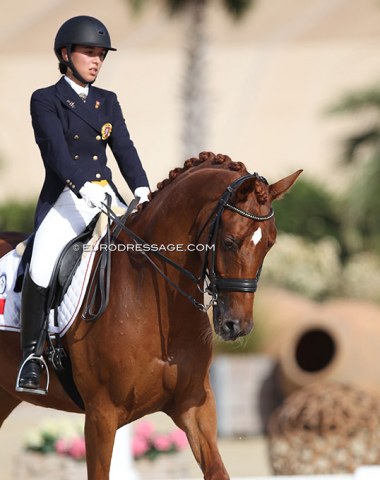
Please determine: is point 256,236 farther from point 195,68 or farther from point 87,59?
point 195,68

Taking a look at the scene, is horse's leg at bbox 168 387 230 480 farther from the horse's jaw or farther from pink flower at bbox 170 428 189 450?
pink flower at bbox 170 428 189 450

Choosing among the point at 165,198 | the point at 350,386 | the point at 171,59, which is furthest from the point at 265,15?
the point at 165,198

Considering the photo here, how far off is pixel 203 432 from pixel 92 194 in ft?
4.33

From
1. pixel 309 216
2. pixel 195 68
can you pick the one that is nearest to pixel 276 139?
pixel 309 216

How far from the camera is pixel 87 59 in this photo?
19.4 ft

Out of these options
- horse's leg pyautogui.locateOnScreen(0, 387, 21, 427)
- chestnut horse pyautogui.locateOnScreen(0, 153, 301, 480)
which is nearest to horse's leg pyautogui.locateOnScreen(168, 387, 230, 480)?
chestnut horse pyautogui.locateOnScreen(0, 153, 301, 480)

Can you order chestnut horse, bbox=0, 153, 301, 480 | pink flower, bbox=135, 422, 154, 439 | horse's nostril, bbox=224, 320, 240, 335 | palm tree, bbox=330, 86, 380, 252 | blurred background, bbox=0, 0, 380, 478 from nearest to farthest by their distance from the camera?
horse's nostril, bbox=224, 320, 240, 335, chestnut horse, bbox=0, 153, 301, 480, pink flower, bbox=135, 422, 154, 439, blurred background, bbox=0, 0, 380, 478, palm tree, bbox=330, 86, 380, 252

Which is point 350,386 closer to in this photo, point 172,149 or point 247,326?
point 247,326

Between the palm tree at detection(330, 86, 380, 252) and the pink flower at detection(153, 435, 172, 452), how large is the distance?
463 inches

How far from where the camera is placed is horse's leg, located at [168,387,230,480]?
18.0 ft

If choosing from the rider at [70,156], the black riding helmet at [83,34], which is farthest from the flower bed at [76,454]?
the black riding helmet at [83,34]

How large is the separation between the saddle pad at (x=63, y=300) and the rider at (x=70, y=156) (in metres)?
0.12

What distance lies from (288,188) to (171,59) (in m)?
65.3

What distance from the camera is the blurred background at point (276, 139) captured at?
16984mm
